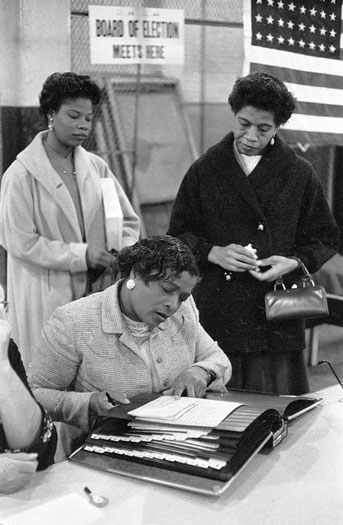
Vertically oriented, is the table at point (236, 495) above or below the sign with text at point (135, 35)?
below

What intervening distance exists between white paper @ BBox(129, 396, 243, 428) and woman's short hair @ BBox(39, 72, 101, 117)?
140 centimetres

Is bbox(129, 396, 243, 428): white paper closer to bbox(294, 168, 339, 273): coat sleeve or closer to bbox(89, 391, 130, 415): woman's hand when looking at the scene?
bbox(89, 391, 130, 415): woman's hand

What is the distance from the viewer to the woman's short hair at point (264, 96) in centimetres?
297

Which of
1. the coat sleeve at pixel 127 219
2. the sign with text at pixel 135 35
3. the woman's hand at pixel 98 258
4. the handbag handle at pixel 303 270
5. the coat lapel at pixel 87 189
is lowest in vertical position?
the handbag handle at pixel 303 270

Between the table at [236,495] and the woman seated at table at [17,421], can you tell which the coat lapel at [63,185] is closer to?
the woman seated at table at [17,421]

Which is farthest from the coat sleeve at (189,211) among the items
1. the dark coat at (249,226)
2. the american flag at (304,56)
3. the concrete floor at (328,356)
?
the concrete floor at (328,356)

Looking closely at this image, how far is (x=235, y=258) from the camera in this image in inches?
120

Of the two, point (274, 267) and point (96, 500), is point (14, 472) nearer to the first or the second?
point (96, 500)

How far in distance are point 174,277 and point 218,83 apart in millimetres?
2751

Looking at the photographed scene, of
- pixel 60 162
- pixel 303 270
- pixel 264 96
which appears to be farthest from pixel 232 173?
pixel 60 162

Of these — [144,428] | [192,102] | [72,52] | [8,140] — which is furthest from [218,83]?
[144,428]

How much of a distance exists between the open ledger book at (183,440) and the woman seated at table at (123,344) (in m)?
0.17

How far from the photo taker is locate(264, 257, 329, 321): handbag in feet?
10.1

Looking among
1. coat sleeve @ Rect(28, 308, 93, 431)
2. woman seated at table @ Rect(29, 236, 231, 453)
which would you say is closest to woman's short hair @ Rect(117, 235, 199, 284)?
woman seated at table @ Rect(29, 236, 231, 453)
